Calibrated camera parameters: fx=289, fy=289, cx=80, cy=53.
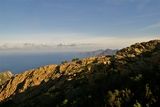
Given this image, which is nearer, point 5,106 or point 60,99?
point 60,99

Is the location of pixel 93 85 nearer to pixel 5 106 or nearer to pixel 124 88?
pixel 124 88

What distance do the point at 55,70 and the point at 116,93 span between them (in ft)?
208

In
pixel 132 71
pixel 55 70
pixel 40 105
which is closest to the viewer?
pixel 132 71

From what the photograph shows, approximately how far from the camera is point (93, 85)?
23.3 m

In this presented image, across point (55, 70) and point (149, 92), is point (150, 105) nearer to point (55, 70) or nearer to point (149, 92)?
point (149, 92)

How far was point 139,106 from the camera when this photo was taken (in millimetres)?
15656

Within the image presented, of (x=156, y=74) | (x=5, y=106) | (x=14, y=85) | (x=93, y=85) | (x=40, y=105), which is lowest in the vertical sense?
(x=14, y=85)

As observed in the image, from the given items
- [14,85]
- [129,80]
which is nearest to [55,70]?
[14,85]

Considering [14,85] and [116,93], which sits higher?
[116,93]

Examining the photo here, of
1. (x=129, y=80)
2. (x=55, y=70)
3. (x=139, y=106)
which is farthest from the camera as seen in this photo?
(x=55, y=70)

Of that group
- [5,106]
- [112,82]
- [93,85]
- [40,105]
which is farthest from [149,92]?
[5,106]

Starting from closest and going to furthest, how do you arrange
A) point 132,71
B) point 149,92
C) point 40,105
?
point 149,92 < point 132,71 < point 40,105

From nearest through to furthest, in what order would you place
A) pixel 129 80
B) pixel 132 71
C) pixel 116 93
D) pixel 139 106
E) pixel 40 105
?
pixel 139 106 → pixel 116 93 → pixel 129 80 → pixel 132 71 → pixel 40 105

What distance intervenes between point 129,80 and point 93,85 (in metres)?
3.83
